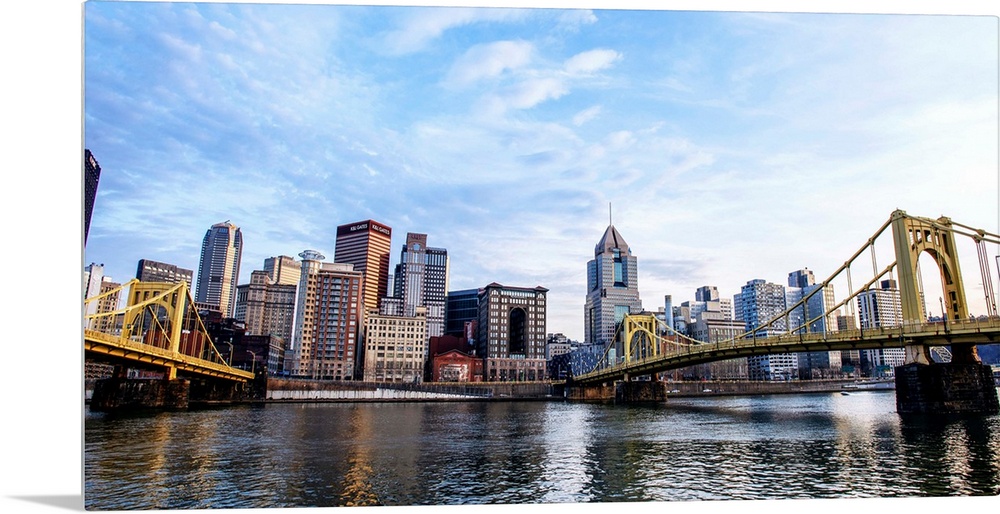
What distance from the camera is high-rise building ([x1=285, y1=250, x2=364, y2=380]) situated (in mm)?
177375

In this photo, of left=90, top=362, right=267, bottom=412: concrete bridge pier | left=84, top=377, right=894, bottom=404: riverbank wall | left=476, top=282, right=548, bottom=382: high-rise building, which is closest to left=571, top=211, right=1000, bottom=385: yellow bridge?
left=84, top=377, right=894, bottom=404: riverbank wall

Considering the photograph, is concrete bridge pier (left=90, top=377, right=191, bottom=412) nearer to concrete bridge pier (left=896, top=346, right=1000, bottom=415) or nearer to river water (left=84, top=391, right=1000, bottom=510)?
river water (left=84, top=391, right=1000, bottom=510)

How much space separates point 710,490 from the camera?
858 inches

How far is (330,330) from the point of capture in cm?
18012

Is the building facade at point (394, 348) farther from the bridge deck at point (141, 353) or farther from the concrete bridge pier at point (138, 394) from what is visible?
the concrete bridge pier at point (138, 394)

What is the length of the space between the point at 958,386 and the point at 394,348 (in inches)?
5906

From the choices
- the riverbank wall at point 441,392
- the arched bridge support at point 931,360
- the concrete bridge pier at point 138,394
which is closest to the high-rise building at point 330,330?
the riverbank wall at point 441,392

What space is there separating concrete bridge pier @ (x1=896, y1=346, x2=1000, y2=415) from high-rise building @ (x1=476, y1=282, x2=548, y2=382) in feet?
464

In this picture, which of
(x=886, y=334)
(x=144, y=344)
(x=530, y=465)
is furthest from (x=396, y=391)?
(x=530, y=465)

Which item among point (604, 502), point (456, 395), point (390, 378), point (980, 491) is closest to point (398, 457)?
point (604, 502)

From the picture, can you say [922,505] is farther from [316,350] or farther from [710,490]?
[316,350]

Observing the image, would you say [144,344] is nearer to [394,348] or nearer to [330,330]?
[394,348]

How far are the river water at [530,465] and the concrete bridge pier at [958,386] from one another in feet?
6.37

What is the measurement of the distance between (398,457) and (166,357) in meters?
48.2
